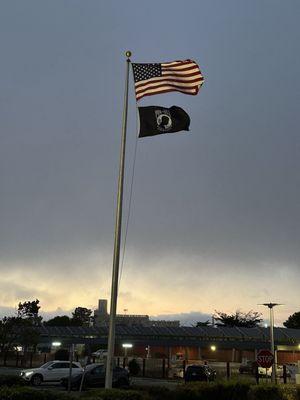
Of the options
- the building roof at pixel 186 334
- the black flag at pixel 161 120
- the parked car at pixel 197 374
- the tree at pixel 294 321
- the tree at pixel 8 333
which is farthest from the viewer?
the tree at pixel 294 321

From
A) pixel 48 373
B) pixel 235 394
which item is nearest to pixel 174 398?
pixel 235 394

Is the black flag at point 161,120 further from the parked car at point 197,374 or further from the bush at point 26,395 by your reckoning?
the parked car at point 197,374

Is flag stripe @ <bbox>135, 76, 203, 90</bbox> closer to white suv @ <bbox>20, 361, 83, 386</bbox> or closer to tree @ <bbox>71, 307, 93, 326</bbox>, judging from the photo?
white suv @ <bbox>20, 361, 83, 386</bbox>

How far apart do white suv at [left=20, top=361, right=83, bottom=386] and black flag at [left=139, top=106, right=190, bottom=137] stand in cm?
2238

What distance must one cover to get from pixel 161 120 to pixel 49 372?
78.7 feet

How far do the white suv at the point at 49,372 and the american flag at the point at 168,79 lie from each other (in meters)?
22.9

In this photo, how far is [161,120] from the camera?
18000mm

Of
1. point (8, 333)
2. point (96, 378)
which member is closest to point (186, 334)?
point (8, 333)

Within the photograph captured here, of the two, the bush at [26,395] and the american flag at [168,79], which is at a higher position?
the american flag at [168,79]

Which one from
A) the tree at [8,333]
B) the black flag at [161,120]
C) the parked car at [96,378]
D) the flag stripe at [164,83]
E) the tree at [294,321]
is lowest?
the parked car at [96,378]

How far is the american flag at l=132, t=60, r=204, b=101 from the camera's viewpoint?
18.5m

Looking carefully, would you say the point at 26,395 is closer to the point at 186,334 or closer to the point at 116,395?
the point at 116,395

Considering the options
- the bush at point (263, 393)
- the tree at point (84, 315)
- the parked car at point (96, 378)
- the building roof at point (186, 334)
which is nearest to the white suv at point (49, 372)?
the parked car at point (96, 378)

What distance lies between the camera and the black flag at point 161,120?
58.4 feet
